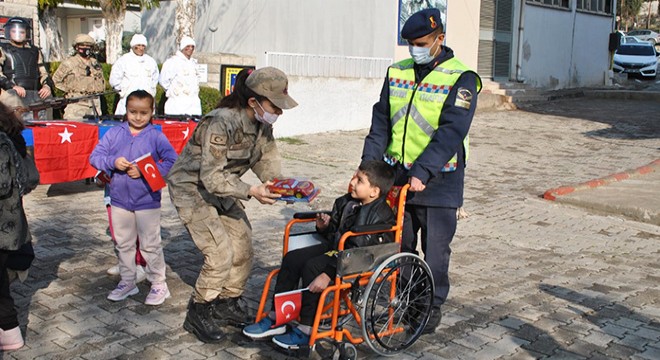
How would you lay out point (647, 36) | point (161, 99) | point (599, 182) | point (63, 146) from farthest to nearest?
1. point (647, 36)
2. point (161, 99)
3. point (599, 182)
4. point (63, 146)

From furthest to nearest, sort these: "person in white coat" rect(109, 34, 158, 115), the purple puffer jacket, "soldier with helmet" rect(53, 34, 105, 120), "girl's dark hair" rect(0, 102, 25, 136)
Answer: "person in white coat" rect(109, 34, 158, 115) < "soldier with helmet" rect(53, 34, 105, 120) < the purple puffer jacket < "girl's dark hair" rect(0, 102, 25, 136)

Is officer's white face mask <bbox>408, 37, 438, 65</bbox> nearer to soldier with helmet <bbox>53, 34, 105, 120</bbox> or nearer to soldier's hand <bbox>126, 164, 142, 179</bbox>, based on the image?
soldier's hand <bbox>126, 164, 142, 179</bbox>

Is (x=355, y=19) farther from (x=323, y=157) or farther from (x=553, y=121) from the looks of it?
(x=323, y=157)

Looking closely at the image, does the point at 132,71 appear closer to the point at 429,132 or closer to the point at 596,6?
the point at 429,132

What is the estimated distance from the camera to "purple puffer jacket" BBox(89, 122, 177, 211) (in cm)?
530

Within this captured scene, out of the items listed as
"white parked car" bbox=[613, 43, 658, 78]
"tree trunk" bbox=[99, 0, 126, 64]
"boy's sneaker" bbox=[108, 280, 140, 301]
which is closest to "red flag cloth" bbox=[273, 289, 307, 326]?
"boy's sneaker" bbox=[108, 280, 140, 301]

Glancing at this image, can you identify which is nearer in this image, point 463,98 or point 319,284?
point 319,284

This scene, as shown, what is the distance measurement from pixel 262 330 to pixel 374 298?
706 mm

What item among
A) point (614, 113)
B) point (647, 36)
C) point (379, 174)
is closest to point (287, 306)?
point (379, 174)

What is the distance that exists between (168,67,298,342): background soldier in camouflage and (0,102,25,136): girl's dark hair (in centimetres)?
95

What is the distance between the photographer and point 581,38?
1168 inches

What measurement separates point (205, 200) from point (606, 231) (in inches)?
216

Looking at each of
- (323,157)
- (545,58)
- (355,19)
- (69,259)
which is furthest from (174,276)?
(545,58)

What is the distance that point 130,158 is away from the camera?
211 inches
